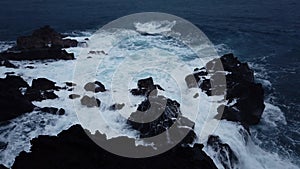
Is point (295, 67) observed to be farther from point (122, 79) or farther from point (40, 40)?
point (40, 40)

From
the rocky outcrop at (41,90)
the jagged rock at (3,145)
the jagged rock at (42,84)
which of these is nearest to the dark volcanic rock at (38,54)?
the jagged rock at (42,84)

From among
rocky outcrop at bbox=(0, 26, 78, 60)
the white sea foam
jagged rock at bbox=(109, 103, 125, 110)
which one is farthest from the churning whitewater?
rocky outcrop at bbox=(0, 26, 78, 60)

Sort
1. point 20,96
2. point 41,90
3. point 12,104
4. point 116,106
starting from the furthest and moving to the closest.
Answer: point 41,90 → point 116,106 → point 20,96 → point 12,104

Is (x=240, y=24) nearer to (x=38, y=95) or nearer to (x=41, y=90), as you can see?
(x=41, y=90)

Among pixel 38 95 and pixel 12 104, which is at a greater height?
pixel 12 104

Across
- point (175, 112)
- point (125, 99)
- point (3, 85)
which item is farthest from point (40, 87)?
point (175, 112)

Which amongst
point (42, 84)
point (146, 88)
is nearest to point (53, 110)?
point (42, 84)

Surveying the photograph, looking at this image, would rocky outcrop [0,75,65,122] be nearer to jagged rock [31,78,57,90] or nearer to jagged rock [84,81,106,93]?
jagged rock [31,78,57,90]

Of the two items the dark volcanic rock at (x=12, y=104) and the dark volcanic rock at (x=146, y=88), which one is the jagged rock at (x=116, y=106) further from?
the dark volcanic rock at (x=12, y=104)
